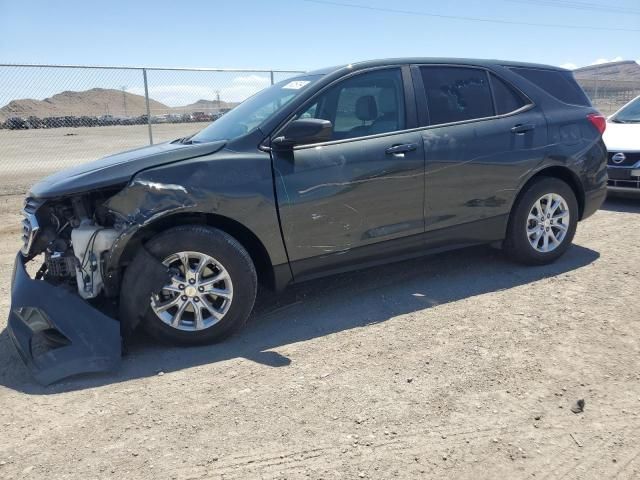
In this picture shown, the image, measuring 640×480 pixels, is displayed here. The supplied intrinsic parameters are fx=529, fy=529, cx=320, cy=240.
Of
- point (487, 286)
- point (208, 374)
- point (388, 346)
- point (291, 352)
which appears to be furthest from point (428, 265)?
point (208, 374)

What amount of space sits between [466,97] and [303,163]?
1.77 m

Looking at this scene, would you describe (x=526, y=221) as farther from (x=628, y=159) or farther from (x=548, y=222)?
(x=628, y=159)

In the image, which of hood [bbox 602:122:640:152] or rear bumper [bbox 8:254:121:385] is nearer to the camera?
rear bumper [bbox 8:254:121:385]

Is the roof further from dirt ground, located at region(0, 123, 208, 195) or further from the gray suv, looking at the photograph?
dirt ground, located at region(0, 123, 208, 195)

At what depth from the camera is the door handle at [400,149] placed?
415 cm

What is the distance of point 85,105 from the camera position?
13.9m

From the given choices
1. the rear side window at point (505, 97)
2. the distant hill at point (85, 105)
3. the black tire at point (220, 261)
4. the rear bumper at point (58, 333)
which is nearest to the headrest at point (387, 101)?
the rear side window at point (505, 97)

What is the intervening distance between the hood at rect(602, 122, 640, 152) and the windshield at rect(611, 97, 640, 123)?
0.94 feet

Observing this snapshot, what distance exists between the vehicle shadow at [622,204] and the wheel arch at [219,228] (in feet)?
18.6

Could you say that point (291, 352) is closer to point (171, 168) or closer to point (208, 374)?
point (208, 374)

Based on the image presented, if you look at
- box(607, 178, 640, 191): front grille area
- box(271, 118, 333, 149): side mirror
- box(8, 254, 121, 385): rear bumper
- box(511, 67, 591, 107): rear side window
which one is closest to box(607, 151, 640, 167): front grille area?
box(607, 178, 640, 191): front grille area

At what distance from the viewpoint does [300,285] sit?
482cm

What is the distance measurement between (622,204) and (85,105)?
1261 centimetres

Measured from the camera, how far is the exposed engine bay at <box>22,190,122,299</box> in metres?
3.51
